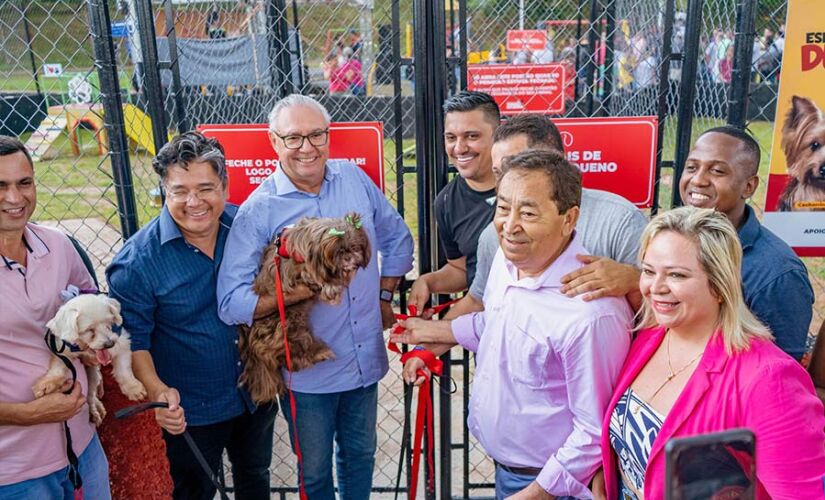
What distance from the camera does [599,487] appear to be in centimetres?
224

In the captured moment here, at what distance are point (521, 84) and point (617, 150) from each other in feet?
10.4

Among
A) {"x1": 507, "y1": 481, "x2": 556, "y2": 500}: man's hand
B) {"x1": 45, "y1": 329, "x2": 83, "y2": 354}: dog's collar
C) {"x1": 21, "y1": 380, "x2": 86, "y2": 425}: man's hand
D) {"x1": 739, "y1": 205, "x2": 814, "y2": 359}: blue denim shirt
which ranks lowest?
{"x1": 507, "y1": 481, "x2": 556, "y2": 500}: man's hand

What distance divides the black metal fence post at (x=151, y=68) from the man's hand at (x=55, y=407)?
1.31 metres

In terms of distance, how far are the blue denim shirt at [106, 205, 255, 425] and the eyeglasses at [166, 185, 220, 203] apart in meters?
0.11

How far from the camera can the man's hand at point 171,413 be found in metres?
2.66

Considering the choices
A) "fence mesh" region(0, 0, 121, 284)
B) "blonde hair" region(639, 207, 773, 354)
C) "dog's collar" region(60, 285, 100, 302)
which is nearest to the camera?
"blonde hair" region(639, 207, 773, 354)

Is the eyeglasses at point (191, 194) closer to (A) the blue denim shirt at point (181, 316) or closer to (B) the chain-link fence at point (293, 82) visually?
(A) the blue denim shirt at point (181, 316)

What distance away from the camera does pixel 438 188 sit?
3.23m

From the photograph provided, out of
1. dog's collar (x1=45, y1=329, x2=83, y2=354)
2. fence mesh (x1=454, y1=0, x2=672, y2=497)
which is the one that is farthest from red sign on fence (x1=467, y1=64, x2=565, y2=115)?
dog's collar (x1=45, y1=329, x2=83, y2=354)

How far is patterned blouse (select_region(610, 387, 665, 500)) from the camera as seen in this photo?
1940 millimetres

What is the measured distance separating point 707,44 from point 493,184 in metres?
8.68

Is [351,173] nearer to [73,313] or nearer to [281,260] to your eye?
[281,260]

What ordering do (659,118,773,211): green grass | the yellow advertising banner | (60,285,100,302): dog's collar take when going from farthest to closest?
(659,118,773,211): green grass → the yellow advertising banner → (60,285,100,302): dog's collar

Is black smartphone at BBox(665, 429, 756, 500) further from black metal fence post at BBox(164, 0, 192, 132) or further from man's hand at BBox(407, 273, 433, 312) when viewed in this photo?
black metal fence post at BBox(164, 0, 192, 132)
